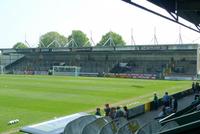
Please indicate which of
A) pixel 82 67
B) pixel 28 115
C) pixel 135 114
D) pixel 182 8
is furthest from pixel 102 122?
pixel 82 67

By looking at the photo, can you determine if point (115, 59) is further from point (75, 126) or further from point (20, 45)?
point (75, 126)

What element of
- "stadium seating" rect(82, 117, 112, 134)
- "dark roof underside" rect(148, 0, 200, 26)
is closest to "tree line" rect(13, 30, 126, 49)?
"dark roof underside" rect(148, 0, 200, 26)

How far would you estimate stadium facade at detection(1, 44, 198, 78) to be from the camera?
73812 millimetres

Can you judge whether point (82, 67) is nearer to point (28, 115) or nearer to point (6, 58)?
point (6, 58)

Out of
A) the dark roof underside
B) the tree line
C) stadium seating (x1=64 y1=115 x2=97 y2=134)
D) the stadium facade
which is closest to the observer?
stadium seating (x1=64 y1=115 x2=97 y2=134)

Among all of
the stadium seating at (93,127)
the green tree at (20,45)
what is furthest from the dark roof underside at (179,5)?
the green tree at (20,45)

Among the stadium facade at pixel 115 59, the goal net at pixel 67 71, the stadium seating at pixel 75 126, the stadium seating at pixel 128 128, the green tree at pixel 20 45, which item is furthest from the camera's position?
the green tree at pixel 20 45

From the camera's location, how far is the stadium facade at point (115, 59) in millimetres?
73812

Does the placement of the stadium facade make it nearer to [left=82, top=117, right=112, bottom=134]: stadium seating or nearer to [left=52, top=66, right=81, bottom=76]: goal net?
[left=52, top=66, right=81, bottom=76]: goal net

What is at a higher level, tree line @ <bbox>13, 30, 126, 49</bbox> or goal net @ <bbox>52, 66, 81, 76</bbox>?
tree line @ <bbox>13, 30, 126, 49</bbox>

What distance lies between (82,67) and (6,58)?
1075 inches

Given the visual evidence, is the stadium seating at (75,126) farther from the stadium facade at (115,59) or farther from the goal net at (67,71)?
the goal net at (67,71)

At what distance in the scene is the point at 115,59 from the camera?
285 feet

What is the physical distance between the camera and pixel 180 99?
2991cm
